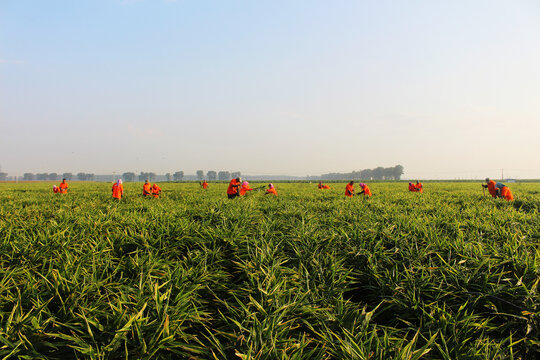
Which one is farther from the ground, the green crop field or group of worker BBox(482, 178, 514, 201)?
group of worker BBox(482, 178, 514, 201)

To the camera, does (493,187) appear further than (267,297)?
Yes

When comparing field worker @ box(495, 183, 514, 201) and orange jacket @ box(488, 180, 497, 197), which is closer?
field worker @ box(495, 183, 514, 201)

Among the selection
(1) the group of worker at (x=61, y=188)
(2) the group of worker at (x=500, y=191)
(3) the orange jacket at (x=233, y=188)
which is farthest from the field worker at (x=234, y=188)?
(1) the group of worker at (x=61, y=188)

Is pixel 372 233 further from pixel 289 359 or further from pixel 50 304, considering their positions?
pixel 50 304

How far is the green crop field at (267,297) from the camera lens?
2.14m

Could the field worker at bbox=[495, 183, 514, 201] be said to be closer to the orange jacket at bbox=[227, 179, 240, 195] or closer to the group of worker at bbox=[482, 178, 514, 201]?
the group of worker at bbox=[482, 178, 514, 201]

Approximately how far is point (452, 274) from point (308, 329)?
2.06 metres

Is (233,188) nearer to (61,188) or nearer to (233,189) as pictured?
(233,189)

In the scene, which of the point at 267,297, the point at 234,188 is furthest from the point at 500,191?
the point at 267,297

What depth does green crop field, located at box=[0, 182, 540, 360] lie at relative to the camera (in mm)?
2137

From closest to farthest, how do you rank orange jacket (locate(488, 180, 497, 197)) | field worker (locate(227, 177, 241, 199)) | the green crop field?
the green crop field → orange jacket (locate(488, 180, 497, 197)) → field worker (locate(227, 177, 241, 199))

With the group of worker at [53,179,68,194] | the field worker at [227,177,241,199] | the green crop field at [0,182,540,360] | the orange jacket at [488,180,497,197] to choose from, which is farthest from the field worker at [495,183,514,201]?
the group of worker at [53,179,68,194]

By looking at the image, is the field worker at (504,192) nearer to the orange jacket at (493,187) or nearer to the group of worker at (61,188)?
the orange jacket at (493,187)

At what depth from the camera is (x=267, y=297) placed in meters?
2.71
